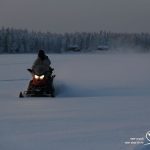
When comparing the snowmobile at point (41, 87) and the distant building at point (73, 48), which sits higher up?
the snowmobile at point (41, 87)

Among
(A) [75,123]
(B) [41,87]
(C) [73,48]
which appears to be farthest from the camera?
(C) [73,48]

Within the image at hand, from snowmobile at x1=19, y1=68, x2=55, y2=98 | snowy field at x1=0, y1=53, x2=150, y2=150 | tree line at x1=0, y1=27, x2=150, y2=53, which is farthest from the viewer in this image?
tree line at x1=0, y1=27, x2=150, y2=53

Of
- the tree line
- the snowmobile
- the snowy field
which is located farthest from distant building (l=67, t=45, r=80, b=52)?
the snowy field

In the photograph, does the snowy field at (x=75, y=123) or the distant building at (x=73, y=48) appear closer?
the snowy field at (x=75, y=123)

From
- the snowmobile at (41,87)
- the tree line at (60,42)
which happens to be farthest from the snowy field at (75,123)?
the tree line at (60,42)

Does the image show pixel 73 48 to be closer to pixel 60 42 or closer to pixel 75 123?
pixel 60 42

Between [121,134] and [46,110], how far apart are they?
4308 millimetres

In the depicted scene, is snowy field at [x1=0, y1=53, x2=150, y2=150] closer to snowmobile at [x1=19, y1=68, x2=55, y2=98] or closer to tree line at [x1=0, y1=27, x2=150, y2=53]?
snowmobile at [x1=19, y1=68, x2=55, y2=98]

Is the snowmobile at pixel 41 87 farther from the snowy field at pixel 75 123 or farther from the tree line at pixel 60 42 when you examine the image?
the tree line at pixel 60 42

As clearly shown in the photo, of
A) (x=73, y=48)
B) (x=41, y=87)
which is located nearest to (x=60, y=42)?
(x=73, y=48)

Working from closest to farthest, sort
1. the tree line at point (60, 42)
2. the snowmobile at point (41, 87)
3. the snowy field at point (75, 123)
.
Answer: the snowy field at point (75, 123) < the snowmobile at point (41, 87) < the tree line at point (60, 42)

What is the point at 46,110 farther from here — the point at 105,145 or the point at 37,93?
the point at 105,145

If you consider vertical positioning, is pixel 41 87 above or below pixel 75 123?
below

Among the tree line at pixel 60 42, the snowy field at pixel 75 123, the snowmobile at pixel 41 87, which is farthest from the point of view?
the tree line at pixel 60 42
